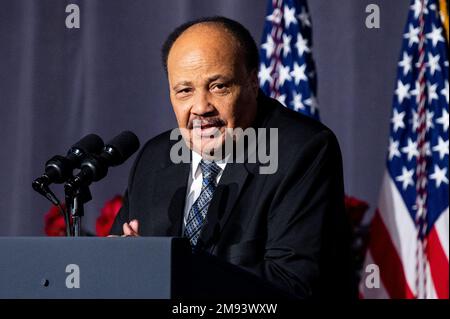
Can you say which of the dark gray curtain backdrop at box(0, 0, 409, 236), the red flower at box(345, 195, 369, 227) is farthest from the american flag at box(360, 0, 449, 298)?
the dark gray curtain backdrop at box(0, 0, 409, 236)

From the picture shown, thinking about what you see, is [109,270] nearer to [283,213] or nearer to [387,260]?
[283,213]

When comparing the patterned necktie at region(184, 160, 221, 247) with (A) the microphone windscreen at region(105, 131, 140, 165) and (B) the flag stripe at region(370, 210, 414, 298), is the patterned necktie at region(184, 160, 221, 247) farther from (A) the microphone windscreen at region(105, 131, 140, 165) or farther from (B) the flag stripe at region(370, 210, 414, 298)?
(B) the flag stripe at region(370, 210, 414, 298)

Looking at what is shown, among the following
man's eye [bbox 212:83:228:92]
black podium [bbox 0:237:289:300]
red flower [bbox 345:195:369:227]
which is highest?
man's eye [bbox 212:83:228:92]

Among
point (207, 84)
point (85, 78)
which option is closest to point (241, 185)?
point (207, 84)

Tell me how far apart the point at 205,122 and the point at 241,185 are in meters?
0.21

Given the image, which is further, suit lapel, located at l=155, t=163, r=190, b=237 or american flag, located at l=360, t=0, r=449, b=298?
american flag, located at l=360, t=0, r=449, b=298

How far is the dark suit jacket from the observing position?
2.36 meters

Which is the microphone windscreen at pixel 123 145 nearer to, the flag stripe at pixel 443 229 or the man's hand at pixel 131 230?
the man's hand at pixel 131 230

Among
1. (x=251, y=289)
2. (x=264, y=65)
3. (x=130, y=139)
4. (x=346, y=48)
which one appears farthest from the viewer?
(x=346, y=48)

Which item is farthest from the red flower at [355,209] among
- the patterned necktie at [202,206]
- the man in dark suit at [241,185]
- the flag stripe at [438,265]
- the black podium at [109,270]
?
the black podium at [109,270]
